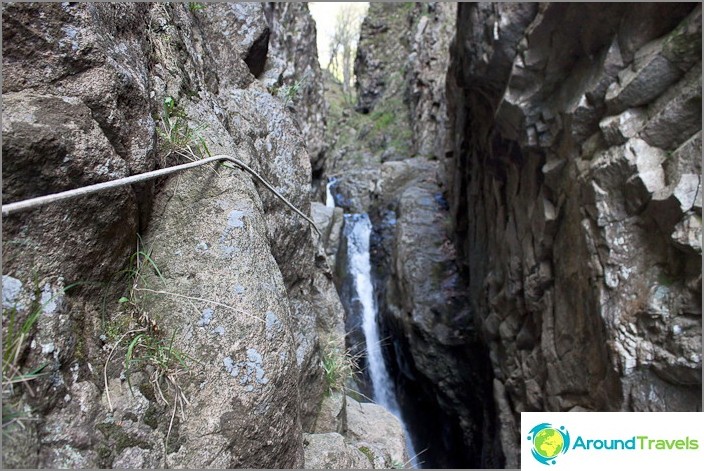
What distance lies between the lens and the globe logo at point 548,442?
2.39 m

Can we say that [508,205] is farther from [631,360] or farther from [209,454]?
[209,454]

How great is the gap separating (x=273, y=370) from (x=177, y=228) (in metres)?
0.86

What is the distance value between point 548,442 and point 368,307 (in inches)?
473

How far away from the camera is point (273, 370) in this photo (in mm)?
2008

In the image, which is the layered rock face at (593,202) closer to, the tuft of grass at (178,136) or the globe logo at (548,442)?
the globe logo at (548,442)

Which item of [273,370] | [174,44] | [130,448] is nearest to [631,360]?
[273,370]

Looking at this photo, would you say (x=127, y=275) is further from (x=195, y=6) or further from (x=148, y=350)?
(x=195, y=6)

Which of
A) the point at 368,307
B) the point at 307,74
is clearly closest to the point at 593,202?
the point at 307,74

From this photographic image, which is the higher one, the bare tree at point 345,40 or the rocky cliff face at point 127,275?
the bare tree at point 345,40

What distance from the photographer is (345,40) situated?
44.6 metres

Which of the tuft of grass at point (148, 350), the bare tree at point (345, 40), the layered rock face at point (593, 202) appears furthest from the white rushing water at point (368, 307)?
the bare tree at point (345, 40)

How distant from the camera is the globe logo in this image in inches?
94.2

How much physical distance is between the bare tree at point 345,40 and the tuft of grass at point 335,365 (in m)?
41.4

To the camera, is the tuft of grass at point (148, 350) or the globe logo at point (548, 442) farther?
the globe logo at point (548, 442)
